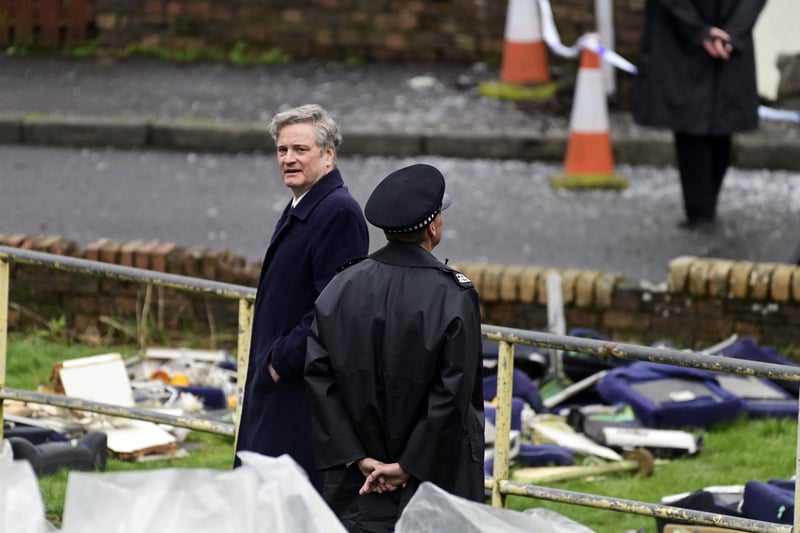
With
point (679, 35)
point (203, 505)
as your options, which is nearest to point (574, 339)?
point (203, 505)

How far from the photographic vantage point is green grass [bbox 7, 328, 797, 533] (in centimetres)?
618

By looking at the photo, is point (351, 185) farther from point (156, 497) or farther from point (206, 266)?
point (156, 497)

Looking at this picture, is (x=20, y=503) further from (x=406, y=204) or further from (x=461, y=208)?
(x=461, y=208)

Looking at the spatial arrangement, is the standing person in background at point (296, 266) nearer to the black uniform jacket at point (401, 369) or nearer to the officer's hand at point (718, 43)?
the black uniform jacket at point (401, 369)

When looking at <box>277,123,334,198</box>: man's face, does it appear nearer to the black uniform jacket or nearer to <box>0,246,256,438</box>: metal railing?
<box>0,246,256,438</box>: metal railing

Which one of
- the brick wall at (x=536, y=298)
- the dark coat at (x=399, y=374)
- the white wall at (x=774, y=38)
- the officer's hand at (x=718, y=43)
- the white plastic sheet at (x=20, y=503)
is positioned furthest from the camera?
the white wall at (x=774, y=38)

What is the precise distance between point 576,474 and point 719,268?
1.73 metres

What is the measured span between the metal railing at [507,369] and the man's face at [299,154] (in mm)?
500

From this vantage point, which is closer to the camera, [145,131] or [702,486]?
[702,486]

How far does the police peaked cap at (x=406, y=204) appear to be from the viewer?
4336 millimetres

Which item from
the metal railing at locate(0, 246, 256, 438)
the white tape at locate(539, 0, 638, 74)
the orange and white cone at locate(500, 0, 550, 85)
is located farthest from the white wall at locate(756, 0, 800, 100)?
the metal railing at locate(0, 246, 256, 438)

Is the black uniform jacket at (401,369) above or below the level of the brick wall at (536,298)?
above

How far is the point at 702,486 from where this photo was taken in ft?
21.2

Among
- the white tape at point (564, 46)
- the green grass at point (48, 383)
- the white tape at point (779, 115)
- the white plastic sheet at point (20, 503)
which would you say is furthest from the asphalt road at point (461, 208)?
the white plastic sheet at point (20, 503)
